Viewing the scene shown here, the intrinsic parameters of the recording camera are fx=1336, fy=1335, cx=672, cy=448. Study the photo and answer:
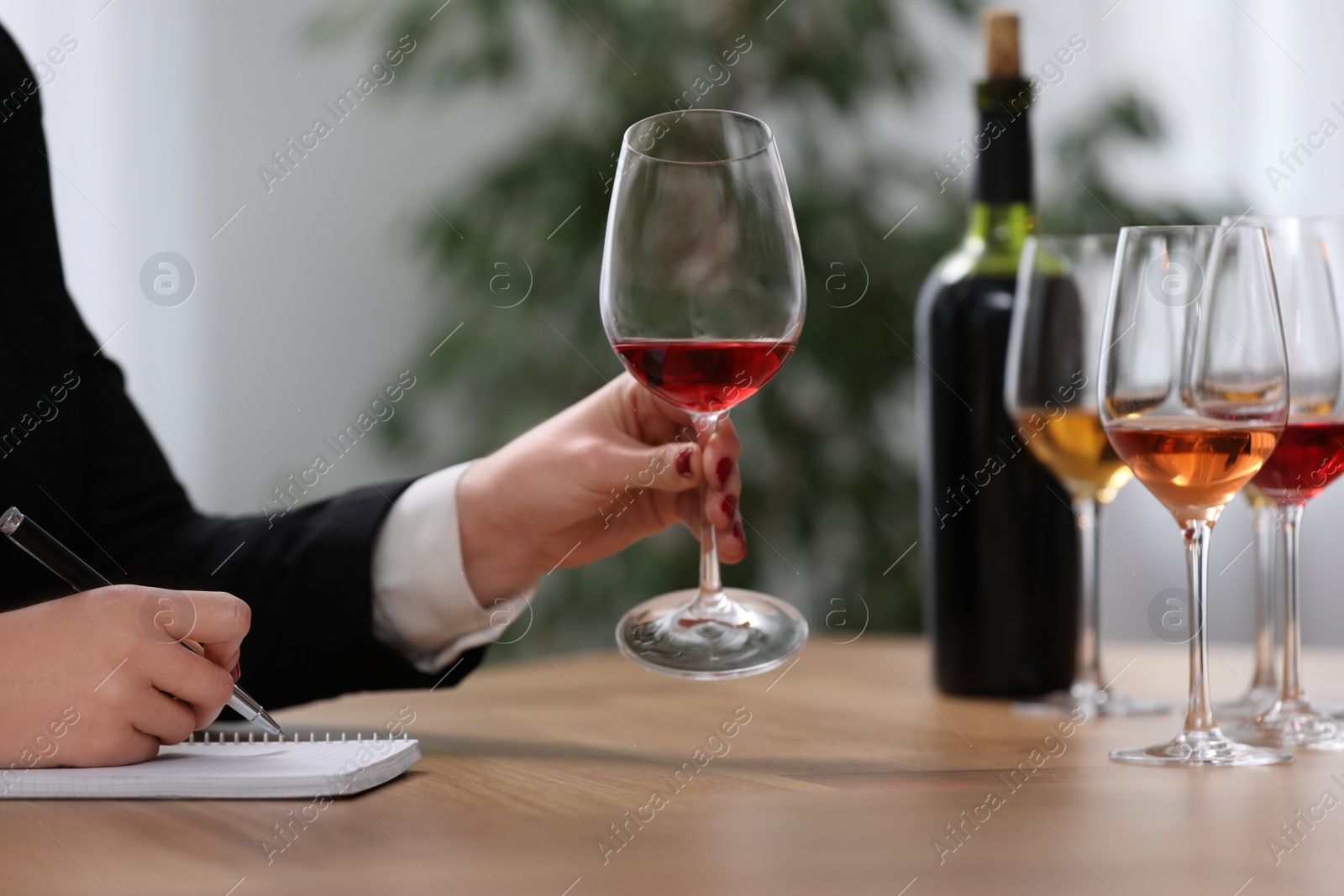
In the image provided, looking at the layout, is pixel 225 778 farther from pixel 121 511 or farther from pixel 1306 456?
pixel 1306 456

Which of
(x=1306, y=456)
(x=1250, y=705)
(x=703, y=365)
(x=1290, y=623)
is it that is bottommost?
(x=1250, y=705)

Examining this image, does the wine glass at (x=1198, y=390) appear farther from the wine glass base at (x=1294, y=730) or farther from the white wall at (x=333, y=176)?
the white wall at (x=333, y=176)

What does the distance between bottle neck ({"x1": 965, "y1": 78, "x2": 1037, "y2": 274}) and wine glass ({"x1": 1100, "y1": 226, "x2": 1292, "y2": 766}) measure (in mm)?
341

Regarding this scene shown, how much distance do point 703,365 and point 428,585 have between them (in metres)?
0.36

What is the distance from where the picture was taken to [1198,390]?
776mm

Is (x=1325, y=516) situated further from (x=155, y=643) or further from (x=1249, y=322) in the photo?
(x=155, y=643)

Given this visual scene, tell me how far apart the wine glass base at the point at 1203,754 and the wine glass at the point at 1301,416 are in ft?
0.30

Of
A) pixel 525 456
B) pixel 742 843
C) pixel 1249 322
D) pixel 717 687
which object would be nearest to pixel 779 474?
pixel 717 687

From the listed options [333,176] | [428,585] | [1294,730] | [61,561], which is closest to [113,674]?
[61,561]

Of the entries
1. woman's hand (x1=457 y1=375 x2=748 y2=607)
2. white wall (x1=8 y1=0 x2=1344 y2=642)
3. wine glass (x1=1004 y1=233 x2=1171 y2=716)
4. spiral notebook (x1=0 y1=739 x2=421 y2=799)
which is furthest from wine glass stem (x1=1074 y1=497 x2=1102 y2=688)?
Answer: white wall (x1=8 y1=0 x2=1344 y2=642)

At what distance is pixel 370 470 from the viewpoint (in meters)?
3.28

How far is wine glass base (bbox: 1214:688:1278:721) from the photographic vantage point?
0.99 meters

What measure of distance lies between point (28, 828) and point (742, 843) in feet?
1.10

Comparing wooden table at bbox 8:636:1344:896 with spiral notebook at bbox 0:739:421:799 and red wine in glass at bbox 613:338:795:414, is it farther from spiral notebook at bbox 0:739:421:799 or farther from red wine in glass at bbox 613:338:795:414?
red wine in glass at bbox 613:338:795:414
